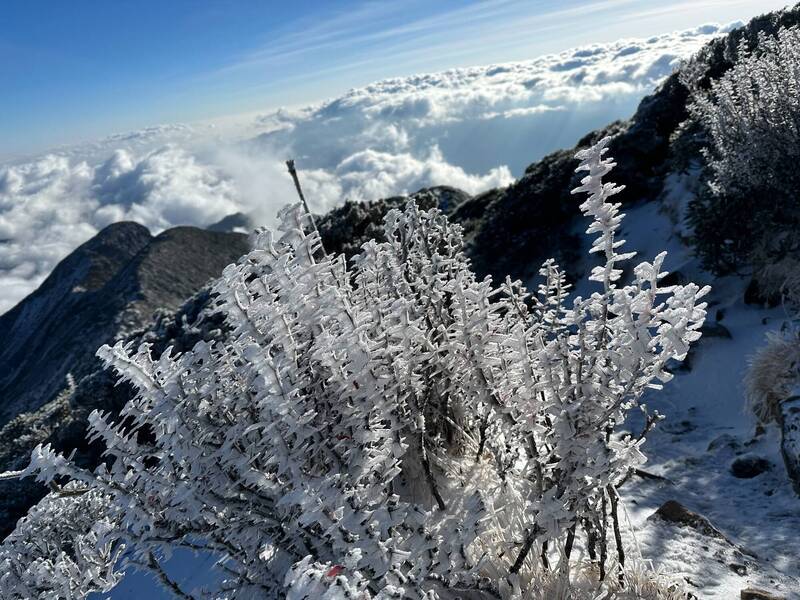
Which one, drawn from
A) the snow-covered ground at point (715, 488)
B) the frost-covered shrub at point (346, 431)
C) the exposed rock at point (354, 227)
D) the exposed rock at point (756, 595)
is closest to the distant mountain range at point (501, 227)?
the exposed rock at point (354, 227)

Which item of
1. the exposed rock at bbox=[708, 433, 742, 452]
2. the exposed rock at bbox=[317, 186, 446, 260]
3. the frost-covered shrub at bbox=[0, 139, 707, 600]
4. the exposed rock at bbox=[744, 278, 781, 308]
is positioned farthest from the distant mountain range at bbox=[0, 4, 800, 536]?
the exposed rock at bbox=[708, 433, 742, 452]

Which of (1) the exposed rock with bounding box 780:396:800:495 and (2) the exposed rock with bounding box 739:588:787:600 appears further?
(1) the exposed rock with bounding box 780:396:800:495

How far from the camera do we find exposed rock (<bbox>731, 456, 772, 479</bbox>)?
15.8 ft

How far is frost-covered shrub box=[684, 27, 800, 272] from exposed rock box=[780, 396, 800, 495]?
11.0ft

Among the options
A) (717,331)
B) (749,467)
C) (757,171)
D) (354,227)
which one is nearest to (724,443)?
(749,467)

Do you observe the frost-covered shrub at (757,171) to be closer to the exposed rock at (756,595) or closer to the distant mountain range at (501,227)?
the distant mountain range at (501,227)

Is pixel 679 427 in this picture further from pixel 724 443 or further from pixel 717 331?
pixel 717 331

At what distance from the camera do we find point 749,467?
191 inches

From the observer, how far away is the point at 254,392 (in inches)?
95.0

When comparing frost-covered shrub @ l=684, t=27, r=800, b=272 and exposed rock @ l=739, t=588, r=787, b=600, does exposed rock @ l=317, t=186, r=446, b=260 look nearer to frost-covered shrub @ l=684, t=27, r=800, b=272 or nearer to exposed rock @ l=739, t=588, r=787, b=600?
frost-covered shrub @ l=684, t=27, r=800, b=272

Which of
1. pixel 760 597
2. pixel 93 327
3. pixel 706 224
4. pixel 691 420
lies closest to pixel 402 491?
pixel 760 597

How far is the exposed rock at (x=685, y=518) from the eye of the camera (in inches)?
146

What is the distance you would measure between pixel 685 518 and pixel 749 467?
1561mm

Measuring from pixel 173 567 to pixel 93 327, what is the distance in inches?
1860
